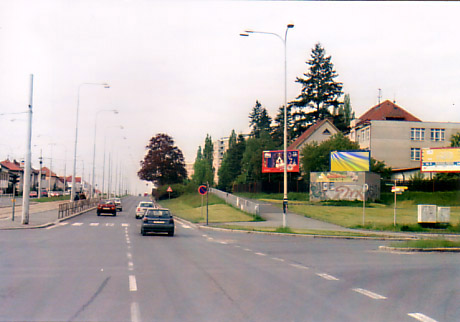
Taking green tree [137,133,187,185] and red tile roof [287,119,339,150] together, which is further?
green tree [137,133,187,185]

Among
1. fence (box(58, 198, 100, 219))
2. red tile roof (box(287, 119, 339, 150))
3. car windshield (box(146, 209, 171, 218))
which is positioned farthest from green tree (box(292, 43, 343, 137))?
car windshield (box(146, 209, 171, 218))

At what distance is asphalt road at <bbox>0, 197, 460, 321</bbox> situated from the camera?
7.96m

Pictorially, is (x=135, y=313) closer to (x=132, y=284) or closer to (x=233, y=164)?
(x=132, y=284)

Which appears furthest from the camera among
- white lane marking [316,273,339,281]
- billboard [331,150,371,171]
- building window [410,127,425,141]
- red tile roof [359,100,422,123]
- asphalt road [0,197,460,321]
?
red tile roof [359,100,422,123]

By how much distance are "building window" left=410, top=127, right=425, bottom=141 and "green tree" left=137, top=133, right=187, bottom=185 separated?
4269 cm

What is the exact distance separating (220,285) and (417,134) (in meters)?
71.7

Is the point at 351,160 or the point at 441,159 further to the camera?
the point at 351,160

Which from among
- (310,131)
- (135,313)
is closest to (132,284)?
(135,313)

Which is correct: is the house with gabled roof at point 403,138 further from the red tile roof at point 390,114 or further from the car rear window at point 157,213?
the car rear window at point 157,213

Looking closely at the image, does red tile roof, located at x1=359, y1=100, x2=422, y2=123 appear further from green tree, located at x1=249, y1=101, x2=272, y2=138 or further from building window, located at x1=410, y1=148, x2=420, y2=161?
green tree, located at x1=249, y1=101, x2=272, y2=138

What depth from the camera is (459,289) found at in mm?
10797

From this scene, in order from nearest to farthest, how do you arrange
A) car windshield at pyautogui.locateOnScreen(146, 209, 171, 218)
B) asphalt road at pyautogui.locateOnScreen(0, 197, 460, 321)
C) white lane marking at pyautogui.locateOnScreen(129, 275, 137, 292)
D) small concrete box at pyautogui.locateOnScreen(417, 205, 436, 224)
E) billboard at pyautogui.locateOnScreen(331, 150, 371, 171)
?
asphalt road at pyautogui.locateOnScreen(0, 197, 460, 321) < white lane marking at pyautogui.locateOnScreen(129, 275, 137, 292) < car windshield at pyautogui.locateOnScreen(146, 209, 171, 218) < small concrete box at pyautogui.locateOnScreen(417, 205, 436, 224) < billboard at pyautogui.locateOnScreen(331, 150, 371, 171)

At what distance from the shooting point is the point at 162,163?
3720 inches

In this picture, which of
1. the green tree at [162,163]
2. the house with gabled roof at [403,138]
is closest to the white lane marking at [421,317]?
the house with gabled roof at [403,138]
